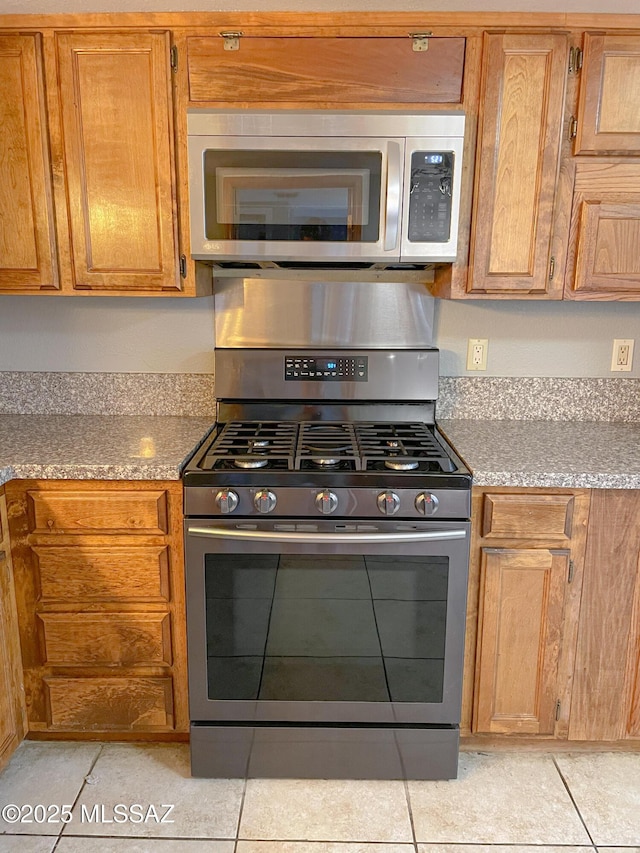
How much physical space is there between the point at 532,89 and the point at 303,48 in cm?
67

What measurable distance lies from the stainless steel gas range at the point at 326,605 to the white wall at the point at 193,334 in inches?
20.2

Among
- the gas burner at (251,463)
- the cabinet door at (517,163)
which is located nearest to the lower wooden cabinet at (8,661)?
the gas burner at (251,463)

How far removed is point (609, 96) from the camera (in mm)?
1822

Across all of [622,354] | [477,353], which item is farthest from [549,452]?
[622,354]

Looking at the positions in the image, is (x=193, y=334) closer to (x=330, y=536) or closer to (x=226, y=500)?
(x=226, y=500)

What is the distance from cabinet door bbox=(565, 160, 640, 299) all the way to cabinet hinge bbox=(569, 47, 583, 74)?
0.26 m

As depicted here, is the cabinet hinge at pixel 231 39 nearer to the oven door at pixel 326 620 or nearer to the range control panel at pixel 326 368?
the range control panel at pixel 326 368

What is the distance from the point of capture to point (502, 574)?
70.4 inches

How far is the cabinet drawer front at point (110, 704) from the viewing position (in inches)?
73.8

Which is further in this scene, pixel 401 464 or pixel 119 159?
pixel 119 159

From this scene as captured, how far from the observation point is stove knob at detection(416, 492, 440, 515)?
1.68 metres

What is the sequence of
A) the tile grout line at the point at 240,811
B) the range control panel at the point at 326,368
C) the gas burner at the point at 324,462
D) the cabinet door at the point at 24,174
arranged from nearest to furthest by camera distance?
1. the tile grout line at the point at 240,811
2. the gas burner at the point at 324,462
3. the cabinet door at the point at 24,174
4. the range control panel at the point at 326,368

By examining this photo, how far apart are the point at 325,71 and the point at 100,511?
1.40m

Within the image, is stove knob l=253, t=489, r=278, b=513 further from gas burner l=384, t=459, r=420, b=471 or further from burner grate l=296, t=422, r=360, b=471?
gas burner l=384, t=459, r=420, b=471
